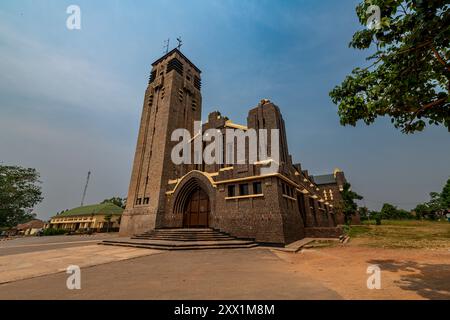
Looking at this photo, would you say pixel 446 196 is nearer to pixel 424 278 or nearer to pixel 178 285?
pixel 424 278

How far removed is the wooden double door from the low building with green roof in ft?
106

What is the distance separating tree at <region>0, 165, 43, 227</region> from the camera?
3484 cm

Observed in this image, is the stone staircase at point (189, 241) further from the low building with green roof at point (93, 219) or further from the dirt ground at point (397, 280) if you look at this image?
the low building with green roof at point (93, 219)

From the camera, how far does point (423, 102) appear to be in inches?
189

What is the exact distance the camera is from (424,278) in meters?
4.98

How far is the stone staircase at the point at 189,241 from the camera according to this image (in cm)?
1186

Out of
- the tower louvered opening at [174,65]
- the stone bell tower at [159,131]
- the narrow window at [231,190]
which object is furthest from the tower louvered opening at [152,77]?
the narrow window at [231,190]

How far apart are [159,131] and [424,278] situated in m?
24.2

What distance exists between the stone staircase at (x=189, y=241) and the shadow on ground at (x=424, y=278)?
25.6 ft

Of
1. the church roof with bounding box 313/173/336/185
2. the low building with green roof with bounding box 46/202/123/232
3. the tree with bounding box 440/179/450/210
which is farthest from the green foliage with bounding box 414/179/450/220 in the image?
the low building with green roof with bounding box 46/202/123/232

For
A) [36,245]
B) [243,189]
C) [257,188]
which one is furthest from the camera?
[36,245]

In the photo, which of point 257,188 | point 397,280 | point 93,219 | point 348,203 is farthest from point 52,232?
point 348,203

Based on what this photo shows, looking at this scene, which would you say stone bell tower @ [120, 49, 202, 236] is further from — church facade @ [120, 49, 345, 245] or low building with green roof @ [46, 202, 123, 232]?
low building with green roof @ [46, 202, 123, 232]
